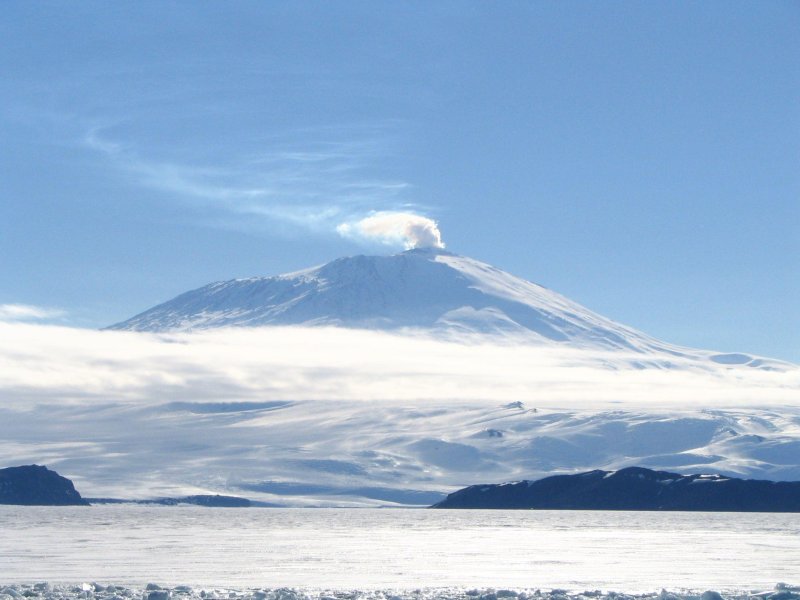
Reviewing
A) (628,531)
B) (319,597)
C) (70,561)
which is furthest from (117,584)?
(628,531)

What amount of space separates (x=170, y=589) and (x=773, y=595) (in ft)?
89.3

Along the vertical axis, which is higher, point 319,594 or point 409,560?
point 409,560

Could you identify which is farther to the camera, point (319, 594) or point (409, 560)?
point (409, 560)

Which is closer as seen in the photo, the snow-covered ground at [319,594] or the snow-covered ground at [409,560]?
the snow-covered ground at [319,594]

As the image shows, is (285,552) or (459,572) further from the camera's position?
(285,552)

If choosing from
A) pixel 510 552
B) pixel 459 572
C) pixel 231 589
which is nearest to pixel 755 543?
pixel 510 552

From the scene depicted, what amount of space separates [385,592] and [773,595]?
17.6 metres

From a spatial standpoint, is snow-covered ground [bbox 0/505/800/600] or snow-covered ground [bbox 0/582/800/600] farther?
snow-covered ground [bbox 0/505/800/600]

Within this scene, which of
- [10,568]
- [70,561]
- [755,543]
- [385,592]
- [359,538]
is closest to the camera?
[385,592]

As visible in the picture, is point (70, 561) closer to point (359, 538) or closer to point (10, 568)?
point (10, 568)

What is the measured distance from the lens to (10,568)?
68438 mm

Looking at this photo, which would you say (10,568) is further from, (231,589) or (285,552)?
(285,552)

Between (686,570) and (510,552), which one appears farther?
(510,552)

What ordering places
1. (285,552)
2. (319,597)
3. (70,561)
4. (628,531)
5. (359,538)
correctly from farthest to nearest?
(628,531) < (359,538) < (285,552) < (70,561) < (319,597)
